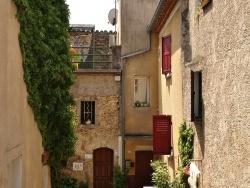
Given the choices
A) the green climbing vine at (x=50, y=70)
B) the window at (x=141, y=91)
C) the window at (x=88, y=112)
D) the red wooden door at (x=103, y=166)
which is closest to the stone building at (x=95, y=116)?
the window at (x=88, y=112)

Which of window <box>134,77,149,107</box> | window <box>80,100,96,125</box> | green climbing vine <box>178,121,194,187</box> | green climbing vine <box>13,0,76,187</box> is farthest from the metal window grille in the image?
green climbing vine <box>178,121,194,187</box>

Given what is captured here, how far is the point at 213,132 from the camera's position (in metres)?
8.45

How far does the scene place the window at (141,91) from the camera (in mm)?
20156

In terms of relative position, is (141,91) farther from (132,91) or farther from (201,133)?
(201,133)

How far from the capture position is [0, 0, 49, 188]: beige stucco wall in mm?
6988

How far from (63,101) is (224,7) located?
18.7ft

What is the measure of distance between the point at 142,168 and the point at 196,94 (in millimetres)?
11280

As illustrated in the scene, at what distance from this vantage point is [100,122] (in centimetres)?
2020

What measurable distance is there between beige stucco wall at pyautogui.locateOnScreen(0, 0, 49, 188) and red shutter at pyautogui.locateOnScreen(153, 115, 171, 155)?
554 cm

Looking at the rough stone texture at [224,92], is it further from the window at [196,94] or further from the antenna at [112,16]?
the antenna at [112,16]

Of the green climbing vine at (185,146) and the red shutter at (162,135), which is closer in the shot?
the green climbing vine at (185,146)

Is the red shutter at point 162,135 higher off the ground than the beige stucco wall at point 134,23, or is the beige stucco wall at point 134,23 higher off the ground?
the beige stucco wall at point 134,23

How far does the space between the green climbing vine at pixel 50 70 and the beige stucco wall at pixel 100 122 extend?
7436 millimetres

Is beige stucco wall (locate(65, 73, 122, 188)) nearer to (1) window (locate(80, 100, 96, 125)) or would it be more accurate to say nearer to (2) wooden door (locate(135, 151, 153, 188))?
(1) window (locate(80, 100, 96, 125))
